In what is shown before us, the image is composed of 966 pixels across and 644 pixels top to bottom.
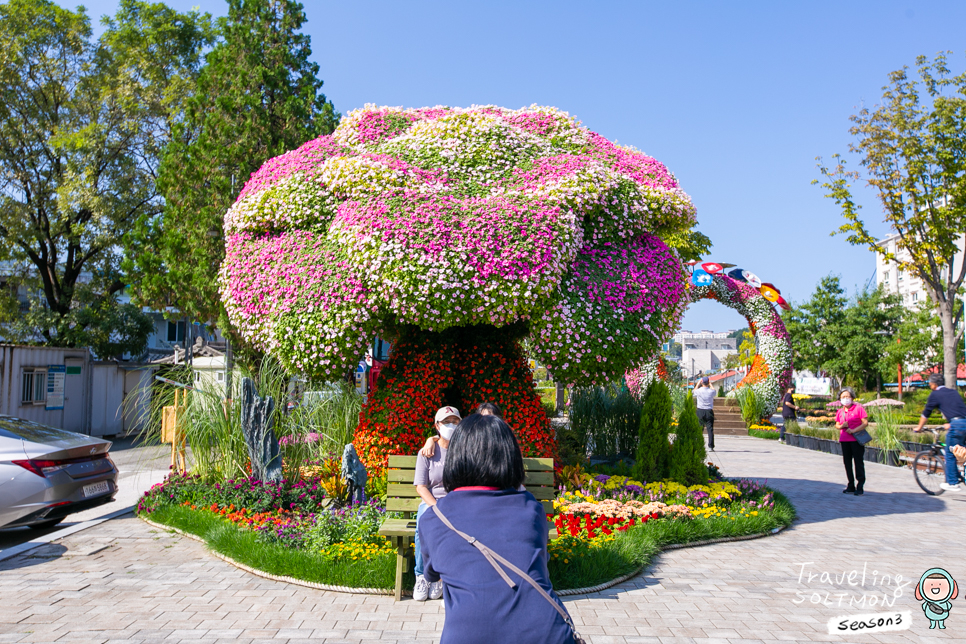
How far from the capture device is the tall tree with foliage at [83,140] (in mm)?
20609

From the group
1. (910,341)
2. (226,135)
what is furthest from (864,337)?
(226,135)

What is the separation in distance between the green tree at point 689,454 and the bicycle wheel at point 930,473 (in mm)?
4019

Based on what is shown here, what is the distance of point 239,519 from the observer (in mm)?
6438

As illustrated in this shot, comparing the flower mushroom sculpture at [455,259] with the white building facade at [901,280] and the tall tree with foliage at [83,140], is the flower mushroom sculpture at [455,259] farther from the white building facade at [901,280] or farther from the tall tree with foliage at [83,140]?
the white building facade at [901,280]

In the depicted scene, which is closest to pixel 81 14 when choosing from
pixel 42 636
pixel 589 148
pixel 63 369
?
pixel 63 369

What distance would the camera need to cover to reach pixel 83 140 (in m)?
20.1

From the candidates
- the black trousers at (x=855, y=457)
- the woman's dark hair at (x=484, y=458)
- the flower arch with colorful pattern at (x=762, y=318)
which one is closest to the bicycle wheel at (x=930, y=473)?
the black trousers at (x=855, y=457)

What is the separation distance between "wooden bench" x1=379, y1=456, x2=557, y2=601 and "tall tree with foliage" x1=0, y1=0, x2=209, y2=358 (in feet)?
61.4

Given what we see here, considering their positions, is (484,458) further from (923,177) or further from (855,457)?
(923,177)

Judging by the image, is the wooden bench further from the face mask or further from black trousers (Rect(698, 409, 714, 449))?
black trousers (Rect(698, 409, 714, 449))

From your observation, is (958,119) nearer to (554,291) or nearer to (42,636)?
(554,291)

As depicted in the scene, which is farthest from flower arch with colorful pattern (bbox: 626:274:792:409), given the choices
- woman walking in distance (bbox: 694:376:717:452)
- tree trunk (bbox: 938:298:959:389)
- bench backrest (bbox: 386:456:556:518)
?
bench backrest (bbox: 386:456:556:518)

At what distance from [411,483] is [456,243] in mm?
2280

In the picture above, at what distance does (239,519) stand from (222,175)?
932 centimetres
